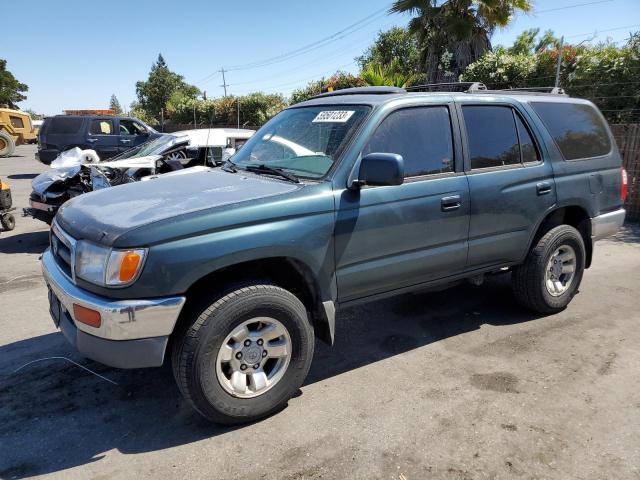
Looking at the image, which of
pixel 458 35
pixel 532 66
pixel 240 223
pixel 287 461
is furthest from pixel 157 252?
pixel 458 35

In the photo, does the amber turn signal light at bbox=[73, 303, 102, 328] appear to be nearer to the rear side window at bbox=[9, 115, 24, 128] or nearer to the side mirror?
the side mirror

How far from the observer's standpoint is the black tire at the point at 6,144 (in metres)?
22.8

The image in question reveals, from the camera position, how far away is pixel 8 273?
6133 mm

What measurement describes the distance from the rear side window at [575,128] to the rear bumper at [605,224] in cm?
60

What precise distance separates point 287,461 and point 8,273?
5.10m

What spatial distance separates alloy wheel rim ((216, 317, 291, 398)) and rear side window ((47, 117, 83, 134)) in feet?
49.1

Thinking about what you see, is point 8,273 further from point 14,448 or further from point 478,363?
point 478,363

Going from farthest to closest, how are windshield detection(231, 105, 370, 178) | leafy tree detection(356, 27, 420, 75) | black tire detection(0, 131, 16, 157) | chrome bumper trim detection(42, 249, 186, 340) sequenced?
leafy tree detection(356, 27, 420, 75) → black tire detection(0, 131, 16, 157) → windshield detection(231, 105, 370, 178) → chrome bumper trim detection(42, 249, 186, 340)

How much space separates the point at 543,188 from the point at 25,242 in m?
7.38

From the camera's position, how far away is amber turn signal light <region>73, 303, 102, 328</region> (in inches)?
102

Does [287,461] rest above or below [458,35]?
below

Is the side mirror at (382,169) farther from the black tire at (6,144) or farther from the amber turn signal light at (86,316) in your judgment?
the black tire at (6,144)

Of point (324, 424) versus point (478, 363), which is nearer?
point (324, 424)

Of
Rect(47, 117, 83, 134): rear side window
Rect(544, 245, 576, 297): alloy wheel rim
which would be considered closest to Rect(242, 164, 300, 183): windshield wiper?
Rect(544, 245, 576, 297): alloy wheel rim
